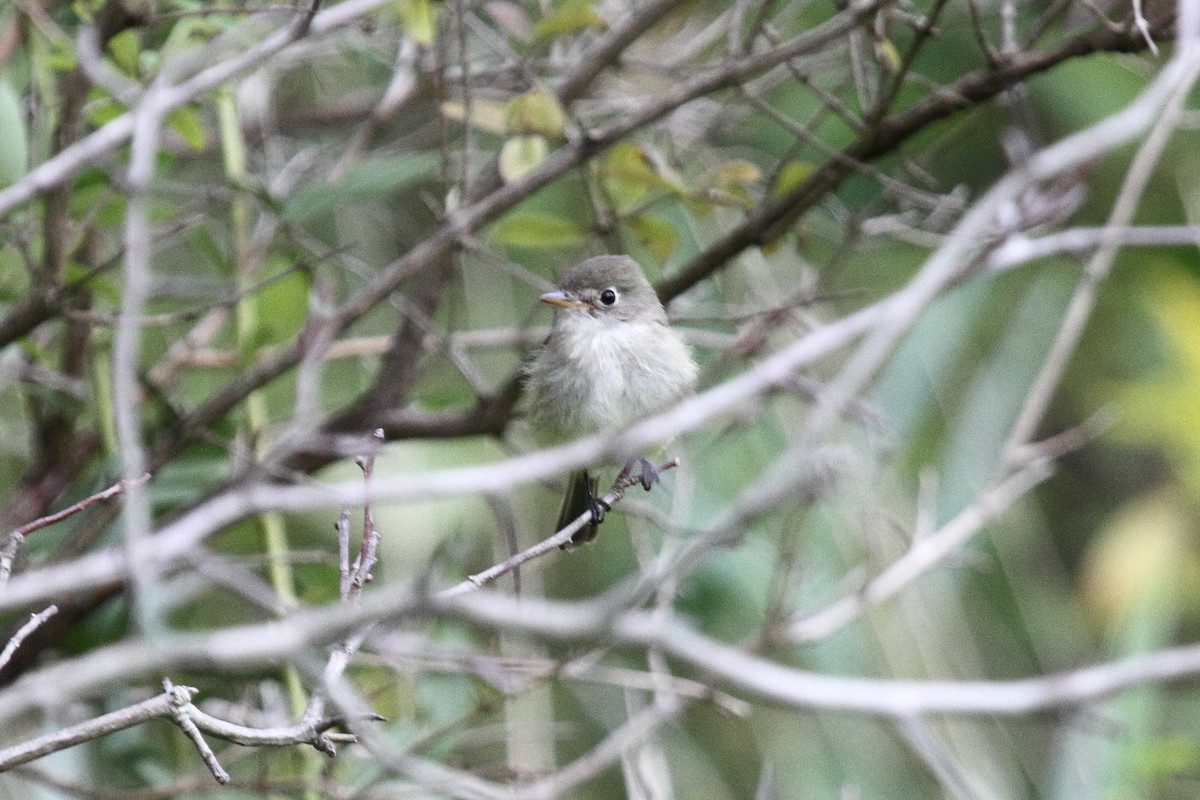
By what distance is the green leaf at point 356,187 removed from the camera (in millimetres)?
3955

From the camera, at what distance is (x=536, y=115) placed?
339cm

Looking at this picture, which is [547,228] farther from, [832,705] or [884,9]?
[832,705]

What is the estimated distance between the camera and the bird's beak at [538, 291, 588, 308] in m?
3.95

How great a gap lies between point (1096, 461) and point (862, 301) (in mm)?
1814

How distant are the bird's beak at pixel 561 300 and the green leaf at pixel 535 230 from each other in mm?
183

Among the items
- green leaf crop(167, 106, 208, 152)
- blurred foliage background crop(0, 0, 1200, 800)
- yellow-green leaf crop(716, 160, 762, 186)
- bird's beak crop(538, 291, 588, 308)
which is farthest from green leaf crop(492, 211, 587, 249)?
green leaf crop(167, 106, 208, 152)

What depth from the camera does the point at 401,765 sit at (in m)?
1.78

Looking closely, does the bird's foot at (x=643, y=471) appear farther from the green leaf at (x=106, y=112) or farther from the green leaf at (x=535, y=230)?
the green leaf at (x=106, y=112)

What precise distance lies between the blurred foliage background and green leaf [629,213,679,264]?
16mm

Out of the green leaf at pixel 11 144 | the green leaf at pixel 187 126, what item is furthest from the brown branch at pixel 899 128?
the green leaf at pixel 11 144

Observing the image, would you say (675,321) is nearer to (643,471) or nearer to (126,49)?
(643,471)

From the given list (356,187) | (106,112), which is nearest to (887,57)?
(356,187)

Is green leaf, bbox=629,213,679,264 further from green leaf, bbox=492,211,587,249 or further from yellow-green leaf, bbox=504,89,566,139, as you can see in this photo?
yellow-green leaf, bbox=504,89,566,139

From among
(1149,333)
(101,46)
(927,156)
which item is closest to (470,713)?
(101,46)
